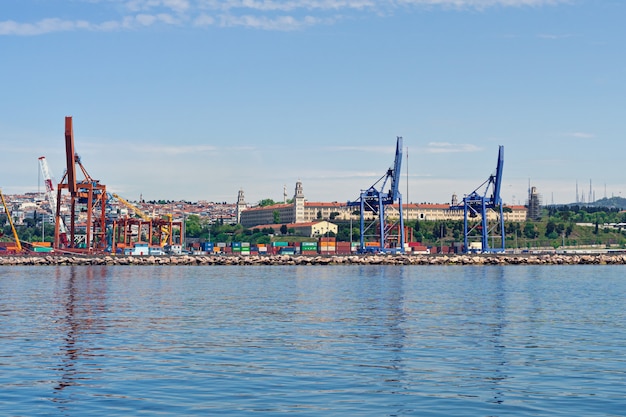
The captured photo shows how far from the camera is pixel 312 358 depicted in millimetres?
22469

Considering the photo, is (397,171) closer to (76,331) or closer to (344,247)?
(344,247)

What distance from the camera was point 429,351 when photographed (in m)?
23.9

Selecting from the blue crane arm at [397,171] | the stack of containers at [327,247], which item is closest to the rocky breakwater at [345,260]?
the blue crane arm at [397,171]

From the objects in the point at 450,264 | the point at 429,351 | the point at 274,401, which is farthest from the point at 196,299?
the point at 450,264

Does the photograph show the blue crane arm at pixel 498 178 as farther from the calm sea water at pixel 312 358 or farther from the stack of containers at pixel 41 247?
the calm sea water at pixel 312 358

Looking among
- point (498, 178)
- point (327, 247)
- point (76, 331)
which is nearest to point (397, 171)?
point (498, 178)

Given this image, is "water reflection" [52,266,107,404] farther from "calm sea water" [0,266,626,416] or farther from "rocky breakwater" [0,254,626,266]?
"rocky breakwater" [0,254,626,266]

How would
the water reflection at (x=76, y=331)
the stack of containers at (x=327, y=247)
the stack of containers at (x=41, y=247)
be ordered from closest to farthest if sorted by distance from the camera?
the water reflection at (x=76, y=331)
the stack of containers at (x=41, y=247)
the stack of containers at (x=327, y=247)

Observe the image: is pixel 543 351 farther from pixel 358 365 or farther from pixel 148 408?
pixel 148 408

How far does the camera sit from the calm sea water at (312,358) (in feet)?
55.3

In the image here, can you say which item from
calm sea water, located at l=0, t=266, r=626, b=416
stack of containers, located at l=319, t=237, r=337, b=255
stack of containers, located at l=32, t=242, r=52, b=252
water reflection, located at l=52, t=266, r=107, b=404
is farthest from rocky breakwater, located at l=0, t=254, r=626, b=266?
calm sea water, located at l=0, t=266, r=626, b=416

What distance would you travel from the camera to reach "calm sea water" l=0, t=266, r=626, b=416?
664 inches

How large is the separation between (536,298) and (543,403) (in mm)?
30410

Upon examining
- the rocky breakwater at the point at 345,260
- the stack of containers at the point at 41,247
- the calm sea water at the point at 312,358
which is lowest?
the calm sea water at the point at 312,358
